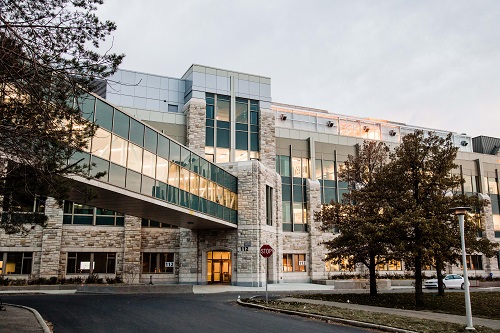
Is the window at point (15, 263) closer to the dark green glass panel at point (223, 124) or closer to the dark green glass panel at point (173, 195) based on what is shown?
the dark green glass panel at point (173, 195)

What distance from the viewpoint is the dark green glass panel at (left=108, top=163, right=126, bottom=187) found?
18.7 m

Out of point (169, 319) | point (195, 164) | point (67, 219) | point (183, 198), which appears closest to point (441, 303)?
point (169, 319)

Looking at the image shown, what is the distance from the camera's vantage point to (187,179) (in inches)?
1031

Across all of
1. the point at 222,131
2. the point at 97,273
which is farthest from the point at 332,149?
the point at 97,273

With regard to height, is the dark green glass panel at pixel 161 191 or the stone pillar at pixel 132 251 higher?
the dark green glass panel at pixel 161 191

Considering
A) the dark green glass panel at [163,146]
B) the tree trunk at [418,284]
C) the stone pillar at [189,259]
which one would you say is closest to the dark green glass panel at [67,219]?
the stone pillar at [189,259]

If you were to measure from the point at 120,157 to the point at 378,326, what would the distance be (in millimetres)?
12970

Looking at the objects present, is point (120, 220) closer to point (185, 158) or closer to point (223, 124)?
point (185, 158)

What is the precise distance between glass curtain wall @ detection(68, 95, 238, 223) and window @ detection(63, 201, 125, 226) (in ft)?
29.9

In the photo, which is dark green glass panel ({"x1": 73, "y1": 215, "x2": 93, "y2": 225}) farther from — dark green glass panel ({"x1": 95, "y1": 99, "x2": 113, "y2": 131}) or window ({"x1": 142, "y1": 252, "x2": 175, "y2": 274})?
dark green glass panel ({"x1": 95, "y1": 99, "x2": 113, "y2": 131})

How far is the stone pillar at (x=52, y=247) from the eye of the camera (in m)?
31.2

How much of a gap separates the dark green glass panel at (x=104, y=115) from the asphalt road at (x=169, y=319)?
750 cm

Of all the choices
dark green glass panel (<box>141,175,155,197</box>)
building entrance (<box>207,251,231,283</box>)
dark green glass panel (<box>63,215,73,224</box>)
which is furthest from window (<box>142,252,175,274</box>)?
dark green glass panel (<box>141,175,155,197</box>)

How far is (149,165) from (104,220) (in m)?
14.4
